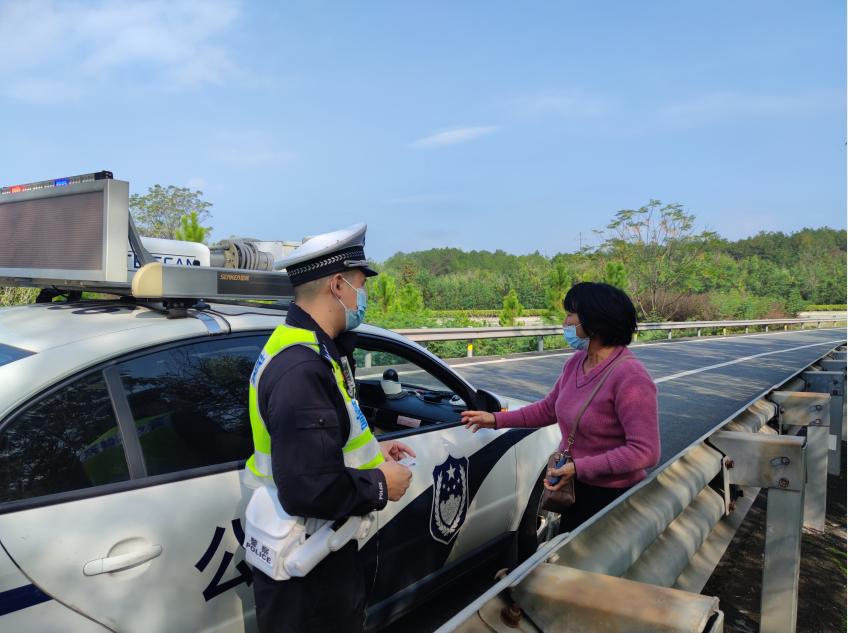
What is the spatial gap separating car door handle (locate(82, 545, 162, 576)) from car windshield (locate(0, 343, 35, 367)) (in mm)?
676

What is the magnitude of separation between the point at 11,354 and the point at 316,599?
1221mm

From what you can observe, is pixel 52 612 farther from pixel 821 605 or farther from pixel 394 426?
pixel 821 605

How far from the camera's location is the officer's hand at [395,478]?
1765mm

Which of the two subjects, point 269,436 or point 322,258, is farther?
point 322,258

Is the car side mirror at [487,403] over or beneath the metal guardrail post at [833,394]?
over

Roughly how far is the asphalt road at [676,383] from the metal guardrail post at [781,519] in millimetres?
1518

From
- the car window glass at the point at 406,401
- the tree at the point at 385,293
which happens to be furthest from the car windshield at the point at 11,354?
the tree at the point at 385,293

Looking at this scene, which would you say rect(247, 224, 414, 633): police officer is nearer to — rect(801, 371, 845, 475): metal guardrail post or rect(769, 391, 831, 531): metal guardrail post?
rect(769, 391, 831, 531): metal guardrail post

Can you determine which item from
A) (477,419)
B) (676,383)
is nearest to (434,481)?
(477,419)

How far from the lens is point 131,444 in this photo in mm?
1963

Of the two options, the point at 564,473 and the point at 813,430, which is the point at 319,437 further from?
the point at 813,430

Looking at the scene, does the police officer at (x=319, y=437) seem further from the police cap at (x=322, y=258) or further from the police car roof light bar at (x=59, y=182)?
the police car roof light bar at (x=59, y=182)

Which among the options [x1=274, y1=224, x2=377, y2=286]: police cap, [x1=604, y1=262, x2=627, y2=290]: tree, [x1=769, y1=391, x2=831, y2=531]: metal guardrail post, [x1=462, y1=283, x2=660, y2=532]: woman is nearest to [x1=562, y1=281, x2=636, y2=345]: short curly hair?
[x1=462, y1=283, x2=660, y2=532]: woman

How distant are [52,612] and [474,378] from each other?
395 inches
